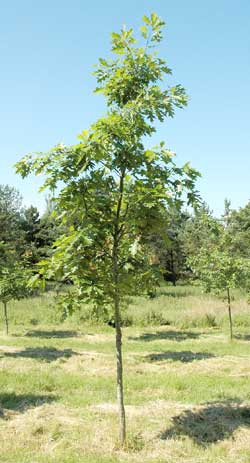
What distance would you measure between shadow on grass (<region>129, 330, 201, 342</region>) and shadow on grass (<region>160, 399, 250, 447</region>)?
9746 mm

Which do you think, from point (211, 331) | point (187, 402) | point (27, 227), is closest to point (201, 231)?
point (27, 227)

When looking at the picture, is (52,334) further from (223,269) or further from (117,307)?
(117,307)

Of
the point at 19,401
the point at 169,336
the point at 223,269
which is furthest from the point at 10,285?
the point at 19,401

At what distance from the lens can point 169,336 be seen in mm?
17531

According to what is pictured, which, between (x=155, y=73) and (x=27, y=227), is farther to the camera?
(x=27, y=227)

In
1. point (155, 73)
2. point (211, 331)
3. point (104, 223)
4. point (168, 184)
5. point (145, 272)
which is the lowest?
point (211, 331)

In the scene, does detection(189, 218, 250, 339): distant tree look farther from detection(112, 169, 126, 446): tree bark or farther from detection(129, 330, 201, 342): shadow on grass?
detection(112, 169, 126, 446): tree bark

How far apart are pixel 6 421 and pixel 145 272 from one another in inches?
134

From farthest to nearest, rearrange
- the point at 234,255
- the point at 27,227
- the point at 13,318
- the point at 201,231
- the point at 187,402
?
the point at 27,227
the point at 201,231
the point at 13,318
the point at 234,255
the point at 187,402

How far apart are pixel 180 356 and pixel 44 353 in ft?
14.4

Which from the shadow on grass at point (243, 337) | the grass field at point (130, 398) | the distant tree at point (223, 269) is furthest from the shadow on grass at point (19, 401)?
the shadow on grass at point (243, 337)

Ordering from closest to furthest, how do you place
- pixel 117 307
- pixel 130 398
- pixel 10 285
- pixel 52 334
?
pixel 117 307 → pixel 130 398 → pixel 10 285 → pixel 52 334

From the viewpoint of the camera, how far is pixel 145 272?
6.02 meters

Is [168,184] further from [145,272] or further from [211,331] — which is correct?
[211,331]
